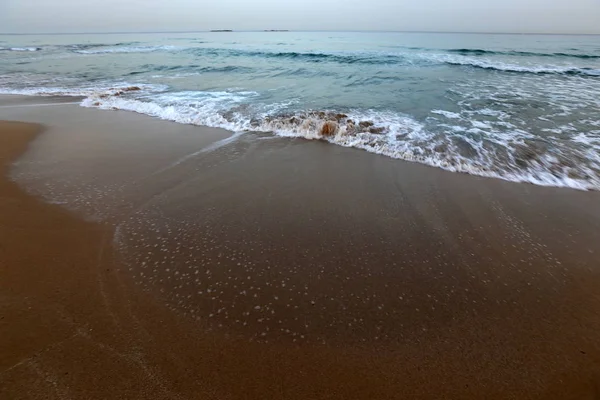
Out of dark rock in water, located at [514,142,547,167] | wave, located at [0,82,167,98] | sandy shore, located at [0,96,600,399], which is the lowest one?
sandy shore, located at [0,96,600,399]

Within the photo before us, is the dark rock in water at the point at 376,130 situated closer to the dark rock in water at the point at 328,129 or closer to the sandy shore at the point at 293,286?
the dark rock in water at the point at 328,129

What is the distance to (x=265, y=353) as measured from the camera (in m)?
2.05

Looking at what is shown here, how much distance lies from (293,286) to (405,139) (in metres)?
4.77

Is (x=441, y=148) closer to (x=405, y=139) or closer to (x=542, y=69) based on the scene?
(x=405, y=139)

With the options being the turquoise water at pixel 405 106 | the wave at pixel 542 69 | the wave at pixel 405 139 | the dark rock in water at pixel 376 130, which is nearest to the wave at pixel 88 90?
the turquoise water at pixel 405 106

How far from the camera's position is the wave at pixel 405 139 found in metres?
4.94

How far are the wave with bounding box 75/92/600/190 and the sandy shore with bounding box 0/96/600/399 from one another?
2.18ft

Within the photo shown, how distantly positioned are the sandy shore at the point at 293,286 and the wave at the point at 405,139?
666 millimetres

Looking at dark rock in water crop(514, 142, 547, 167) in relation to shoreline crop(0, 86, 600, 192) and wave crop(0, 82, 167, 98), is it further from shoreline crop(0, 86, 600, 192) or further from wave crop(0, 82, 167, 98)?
wave crop(0, 82, 167, 98)

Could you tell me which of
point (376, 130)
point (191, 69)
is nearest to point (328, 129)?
point (376, 130)

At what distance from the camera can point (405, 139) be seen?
622cm

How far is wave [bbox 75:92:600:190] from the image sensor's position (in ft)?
16.2

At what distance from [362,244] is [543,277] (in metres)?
1.70

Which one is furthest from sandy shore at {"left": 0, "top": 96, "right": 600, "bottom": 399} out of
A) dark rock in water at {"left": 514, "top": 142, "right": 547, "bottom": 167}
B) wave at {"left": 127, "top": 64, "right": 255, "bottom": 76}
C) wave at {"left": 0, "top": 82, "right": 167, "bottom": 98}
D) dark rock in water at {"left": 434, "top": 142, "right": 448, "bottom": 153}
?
wave at {"left": 127, "top": 64, "right": 255, "bottom": 76}
